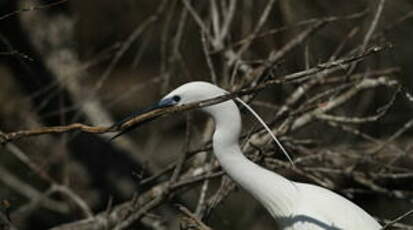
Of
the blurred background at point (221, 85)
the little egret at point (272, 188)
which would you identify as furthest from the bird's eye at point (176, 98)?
the blurred background at point (221, 85)

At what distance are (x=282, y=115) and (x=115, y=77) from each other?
6.46m

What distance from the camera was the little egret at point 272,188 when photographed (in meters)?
1.82

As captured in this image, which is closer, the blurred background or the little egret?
the little egret

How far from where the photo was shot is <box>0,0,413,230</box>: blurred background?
7.55ft

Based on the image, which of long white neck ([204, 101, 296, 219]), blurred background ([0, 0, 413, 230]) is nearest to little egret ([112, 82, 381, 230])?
long white neck ([204, 101, 296, 219])

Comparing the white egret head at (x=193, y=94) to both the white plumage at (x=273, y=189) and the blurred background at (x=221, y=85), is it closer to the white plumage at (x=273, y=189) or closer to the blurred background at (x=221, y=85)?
the white plumage at (x=273, y=189)

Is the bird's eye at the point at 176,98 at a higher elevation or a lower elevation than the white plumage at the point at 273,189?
higher

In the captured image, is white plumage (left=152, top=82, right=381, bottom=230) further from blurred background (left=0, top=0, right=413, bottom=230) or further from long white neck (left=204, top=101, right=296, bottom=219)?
blurred background (left=0, top=0, right=413, bottom=230)

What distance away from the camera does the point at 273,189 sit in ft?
6.37

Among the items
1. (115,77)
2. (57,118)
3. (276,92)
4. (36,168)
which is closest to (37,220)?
(57,118)

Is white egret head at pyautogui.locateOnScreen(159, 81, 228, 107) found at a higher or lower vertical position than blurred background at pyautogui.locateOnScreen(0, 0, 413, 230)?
higher

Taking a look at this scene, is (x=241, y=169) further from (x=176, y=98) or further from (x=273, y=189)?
(x=176, y=98)

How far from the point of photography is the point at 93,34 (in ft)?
21.6

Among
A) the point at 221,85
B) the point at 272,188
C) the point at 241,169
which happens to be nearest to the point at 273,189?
the point at 272,188
